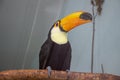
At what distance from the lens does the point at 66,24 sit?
1513 mm

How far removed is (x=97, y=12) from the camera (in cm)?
196

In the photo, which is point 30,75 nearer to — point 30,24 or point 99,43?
point 30,24

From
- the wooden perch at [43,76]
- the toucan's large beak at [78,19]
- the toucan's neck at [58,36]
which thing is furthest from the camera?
the toucan's neck at [58,36]

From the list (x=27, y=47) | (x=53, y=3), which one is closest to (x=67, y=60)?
(x=27, y=47)

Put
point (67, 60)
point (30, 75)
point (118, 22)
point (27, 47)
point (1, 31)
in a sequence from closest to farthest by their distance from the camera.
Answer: point (30, 75), point (67, 60), point (1, 31), point (27, 47), point (118, 22)

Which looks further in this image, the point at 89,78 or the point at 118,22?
the point at 118,22

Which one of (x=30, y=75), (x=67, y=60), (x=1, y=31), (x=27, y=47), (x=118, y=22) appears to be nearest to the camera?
(x=30, y=75)

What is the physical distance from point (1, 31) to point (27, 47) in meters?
0.20

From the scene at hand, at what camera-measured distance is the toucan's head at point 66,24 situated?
57.4 inches

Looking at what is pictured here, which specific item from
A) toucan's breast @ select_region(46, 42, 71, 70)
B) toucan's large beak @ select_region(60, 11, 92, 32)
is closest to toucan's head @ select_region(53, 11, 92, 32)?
toucan's large beak @ select_region(60, 11, 92, 32)

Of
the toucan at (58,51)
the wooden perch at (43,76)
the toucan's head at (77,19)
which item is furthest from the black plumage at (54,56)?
the wooden perch at (43,76)

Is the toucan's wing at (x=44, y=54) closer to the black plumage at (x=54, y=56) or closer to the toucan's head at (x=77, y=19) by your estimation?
the black plumage at (x=54, y=56)

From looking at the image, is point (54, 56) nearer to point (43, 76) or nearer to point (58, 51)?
point (58, 51)

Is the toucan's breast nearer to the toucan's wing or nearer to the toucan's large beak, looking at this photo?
the toucan's wing
